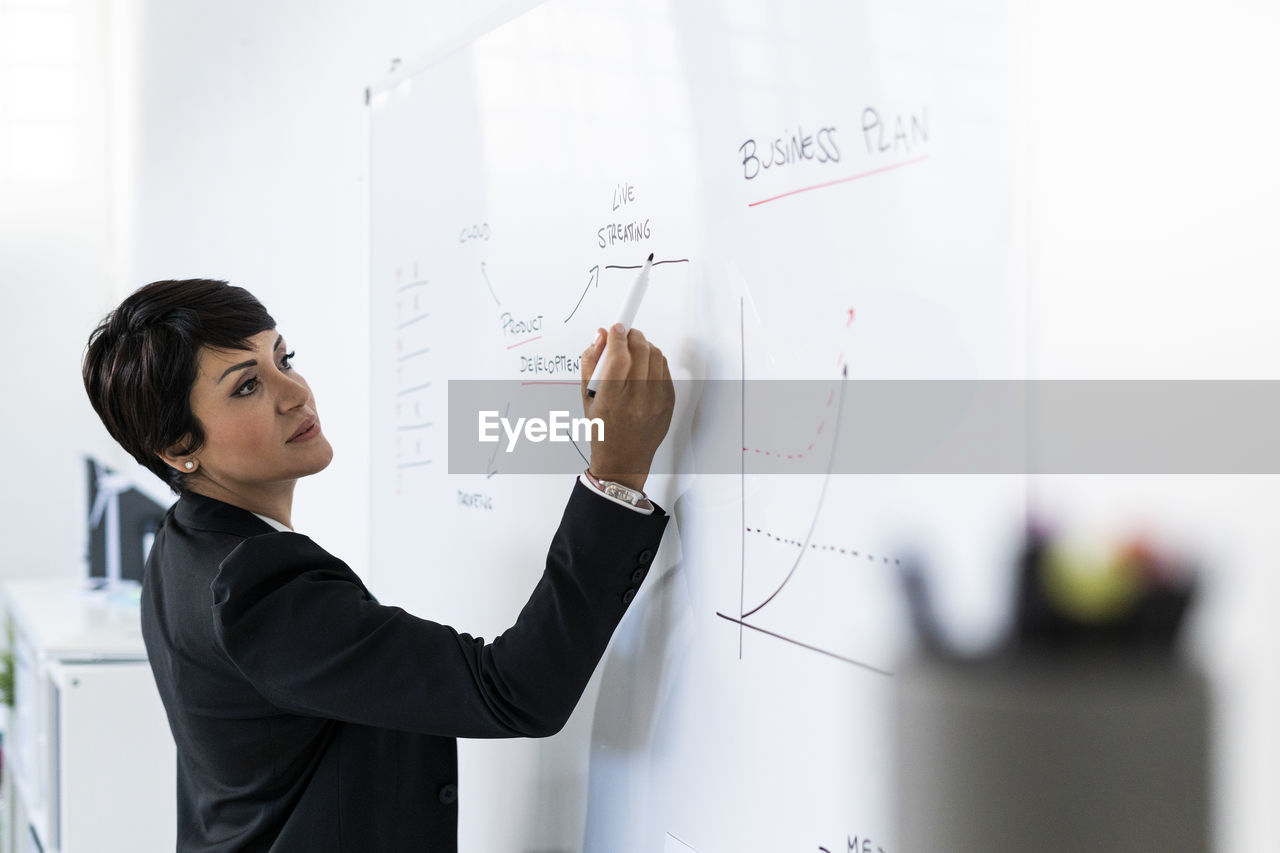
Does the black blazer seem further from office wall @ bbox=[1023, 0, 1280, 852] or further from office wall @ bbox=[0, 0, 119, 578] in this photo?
office wall @ bbox=[0, 0, 119, 578]

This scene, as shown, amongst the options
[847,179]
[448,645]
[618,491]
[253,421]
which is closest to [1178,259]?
[847,179]

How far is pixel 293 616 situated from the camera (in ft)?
2.96

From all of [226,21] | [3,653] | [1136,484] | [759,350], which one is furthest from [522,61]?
[3,653]

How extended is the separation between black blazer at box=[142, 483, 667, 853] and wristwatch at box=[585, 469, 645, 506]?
12 millimetres

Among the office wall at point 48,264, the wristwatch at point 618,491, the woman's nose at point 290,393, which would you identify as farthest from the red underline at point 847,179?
the office wall at point 48,264

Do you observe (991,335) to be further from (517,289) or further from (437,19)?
(437,19)

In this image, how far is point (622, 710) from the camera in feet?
3.31

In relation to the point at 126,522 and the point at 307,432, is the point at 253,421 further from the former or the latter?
the point at 126,522

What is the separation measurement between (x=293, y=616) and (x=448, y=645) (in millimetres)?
131

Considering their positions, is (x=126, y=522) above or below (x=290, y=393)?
below

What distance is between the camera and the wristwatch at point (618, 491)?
0.89m

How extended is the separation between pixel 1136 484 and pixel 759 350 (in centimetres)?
32

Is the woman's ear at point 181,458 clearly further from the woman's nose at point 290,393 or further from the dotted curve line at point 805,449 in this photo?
the dotted curve line at point 805,449

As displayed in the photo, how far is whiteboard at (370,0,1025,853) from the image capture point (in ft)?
2.22
